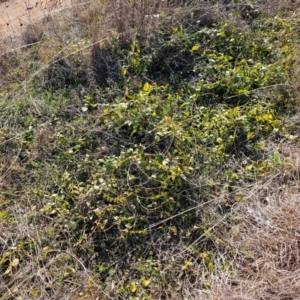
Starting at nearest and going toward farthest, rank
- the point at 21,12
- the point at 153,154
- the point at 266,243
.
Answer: the point at 266,243 < the point at 153,154 < the point at 21,12

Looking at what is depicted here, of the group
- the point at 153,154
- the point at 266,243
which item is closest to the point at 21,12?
the point at 153,154

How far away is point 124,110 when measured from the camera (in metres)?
3.44

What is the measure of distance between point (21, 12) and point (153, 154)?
3531 mm

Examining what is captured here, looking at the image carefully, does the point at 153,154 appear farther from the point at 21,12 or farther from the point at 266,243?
the point at 21,12

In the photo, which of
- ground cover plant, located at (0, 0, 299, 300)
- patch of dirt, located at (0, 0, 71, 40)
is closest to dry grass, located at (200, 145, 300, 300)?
ground cover plant, located at (0, 0, 299, 300)

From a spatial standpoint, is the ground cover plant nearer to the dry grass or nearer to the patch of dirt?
the dry grass

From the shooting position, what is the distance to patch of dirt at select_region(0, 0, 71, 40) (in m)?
4.98

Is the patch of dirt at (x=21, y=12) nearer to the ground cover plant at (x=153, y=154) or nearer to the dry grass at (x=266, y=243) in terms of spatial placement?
the ground cover plant at (x=153, y=154)

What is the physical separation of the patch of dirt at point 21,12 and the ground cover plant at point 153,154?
1.67 ft

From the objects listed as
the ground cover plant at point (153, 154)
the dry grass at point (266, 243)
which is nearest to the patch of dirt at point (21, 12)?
the ground cover plant at point (153, 154)

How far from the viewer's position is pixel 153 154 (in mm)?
3170

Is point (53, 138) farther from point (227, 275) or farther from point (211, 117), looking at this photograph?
point (227, 275)

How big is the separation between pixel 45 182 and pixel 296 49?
109 inches

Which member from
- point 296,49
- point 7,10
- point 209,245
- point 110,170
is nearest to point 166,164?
point 110,170
